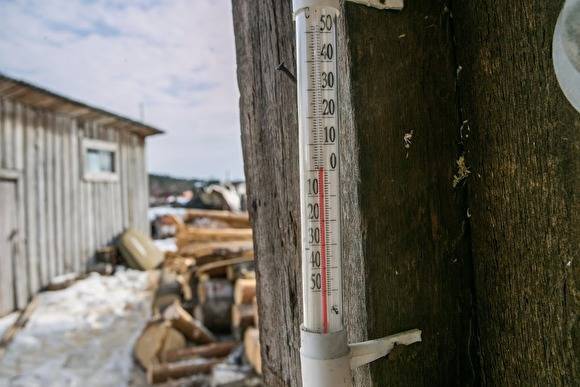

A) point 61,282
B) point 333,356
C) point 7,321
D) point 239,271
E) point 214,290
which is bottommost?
point 7,321

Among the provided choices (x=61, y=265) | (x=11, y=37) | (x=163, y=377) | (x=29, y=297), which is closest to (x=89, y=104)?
(x=11, y=37)

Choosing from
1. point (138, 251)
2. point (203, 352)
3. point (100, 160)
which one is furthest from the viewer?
point (100, 160)

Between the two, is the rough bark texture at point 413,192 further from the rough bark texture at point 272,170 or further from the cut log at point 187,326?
the cut log at point 187,326

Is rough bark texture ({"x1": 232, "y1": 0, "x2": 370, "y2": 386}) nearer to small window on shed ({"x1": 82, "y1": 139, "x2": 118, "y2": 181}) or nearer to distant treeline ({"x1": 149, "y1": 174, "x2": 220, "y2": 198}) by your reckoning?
small window on shed ({"x1": 82, "y1": 139, "x2": 118, "y2": 181})

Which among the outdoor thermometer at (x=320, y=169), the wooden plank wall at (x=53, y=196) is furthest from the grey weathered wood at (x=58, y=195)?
the outdoor thermometer at (x=320, y=169)

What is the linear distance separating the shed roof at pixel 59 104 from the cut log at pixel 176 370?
4.10 meters

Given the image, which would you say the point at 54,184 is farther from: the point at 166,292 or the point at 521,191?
the point at 521,191

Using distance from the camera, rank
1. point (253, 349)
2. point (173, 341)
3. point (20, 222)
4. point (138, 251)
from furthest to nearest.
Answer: point (138, 251), point (20, 222), point (173, 341), point (253, 349)

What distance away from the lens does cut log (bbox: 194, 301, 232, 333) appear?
385 cm

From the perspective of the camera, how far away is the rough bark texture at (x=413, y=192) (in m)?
0.57

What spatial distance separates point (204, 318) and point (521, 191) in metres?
3.84

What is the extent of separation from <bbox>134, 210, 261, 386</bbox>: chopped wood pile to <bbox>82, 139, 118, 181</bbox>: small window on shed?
2939 mm

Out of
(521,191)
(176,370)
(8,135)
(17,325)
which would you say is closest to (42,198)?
(8,135)

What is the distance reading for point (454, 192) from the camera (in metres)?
0.61
